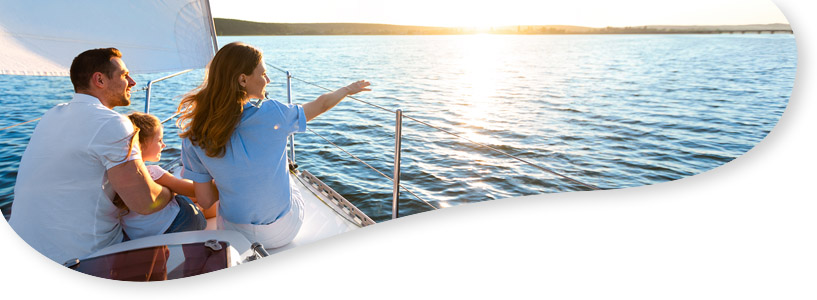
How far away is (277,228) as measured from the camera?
170cm

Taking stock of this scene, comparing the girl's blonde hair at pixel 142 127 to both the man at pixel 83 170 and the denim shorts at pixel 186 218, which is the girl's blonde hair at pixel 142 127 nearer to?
the man at pixel 83 170

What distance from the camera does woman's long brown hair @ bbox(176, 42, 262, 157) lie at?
1.37 meters

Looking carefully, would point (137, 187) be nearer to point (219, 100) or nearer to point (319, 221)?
point (219, 100)

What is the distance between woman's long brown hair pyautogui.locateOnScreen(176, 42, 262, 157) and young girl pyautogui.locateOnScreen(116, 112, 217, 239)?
0.26ft

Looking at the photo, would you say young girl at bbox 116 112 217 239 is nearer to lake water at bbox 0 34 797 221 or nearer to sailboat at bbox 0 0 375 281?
sailboat at bbox 0 0 375 281

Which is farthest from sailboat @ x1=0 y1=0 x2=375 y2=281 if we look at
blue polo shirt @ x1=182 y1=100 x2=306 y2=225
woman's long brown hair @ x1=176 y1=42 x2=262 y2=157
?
woman's long brown hair @ x1=176 y1=42 x2=262 y2=157

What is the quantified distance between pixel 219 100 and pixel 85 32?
1.43 ft

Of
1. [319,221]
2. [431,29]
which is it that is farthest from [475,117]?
[319,221]

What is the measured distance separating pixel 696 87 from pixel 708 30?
2454 mm

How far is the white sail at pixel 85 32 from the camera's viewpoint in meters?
1.38

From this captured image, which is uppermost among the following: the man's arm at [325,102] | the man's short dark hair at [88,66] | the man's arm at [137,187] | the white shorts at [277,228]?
the man's short dark hair at [88,66]

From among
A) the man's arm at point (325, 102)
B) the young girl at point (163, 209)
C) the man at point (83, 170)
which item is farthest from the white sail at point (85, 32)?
the man's arm at point (325, 102)

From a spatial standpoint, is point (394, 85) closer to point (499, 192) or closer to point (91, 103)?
point (499, 192)

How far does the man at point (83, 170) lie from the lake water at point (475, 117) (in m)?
0.14
